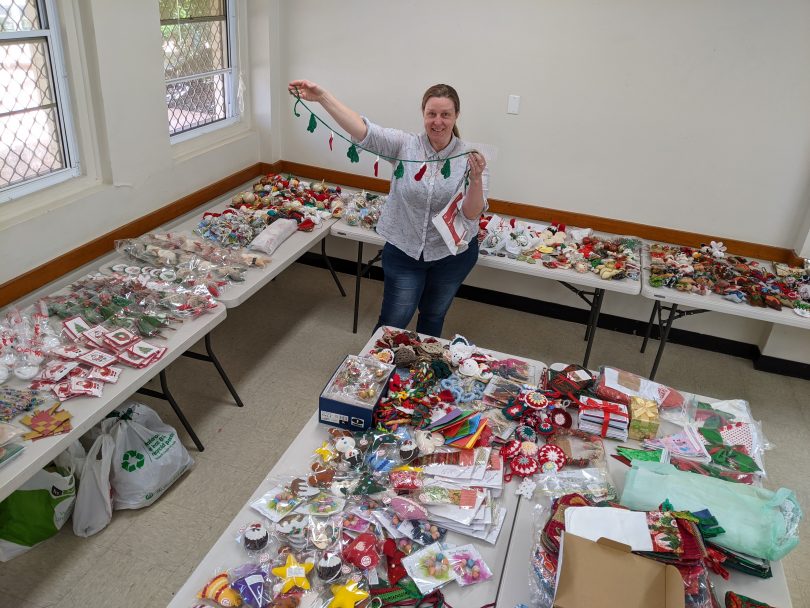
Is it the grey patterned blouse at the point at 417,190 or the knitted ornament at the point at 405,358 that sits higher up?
the grey patterned blouse at the point at 417,190

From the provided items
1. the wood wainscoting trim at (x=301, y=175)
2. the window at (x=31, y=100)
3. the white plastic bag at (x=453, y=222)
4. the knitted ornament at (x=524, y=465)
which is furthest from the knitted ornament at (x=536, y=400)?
the window at (x=31, y=100)

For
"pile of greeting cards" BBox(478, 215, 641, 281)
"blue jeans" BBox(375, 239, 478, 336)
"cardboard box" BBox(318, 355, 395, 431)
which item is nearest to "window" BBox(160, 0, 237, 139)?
"blue jeans" BBox(375, 239, 478, 336)

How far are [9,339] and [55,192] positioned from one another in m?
0.81

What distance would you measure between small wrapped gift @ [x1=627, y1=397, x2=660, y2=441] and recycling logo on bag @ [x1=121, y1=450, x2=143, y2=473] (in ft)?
6.31

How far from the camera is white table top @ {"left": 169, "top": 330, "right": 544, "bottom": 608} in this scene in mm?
1570

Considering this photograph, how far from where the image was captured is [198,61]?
3.75 metres

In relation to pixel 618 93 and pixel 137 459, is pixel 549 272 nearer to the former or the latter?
pixel 618 93

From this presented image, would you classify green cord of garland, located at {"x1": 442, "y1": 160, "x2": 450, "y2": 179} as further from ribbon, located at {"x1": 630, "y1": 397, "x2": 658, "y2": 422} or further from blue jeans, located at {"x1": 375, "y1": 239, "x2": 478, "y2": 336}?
ribbon, located at {"x1": 630, "y1": 397, "x2": 658, "y2": 422}

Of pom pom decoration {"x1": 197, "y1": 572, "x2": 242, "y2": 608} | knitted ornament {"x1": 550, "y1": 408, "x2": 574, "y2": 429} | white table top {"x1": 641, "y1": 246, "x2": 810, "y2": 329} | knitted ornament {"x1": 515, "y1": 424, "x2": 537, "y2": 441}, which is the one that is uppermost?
knitted ornament {"x1": 550, "y1": 408, "x2": 574, "y2": 429}

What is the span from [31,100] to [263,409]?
1.77 meters

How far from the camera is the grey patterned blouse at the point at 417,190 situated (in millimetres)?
2740

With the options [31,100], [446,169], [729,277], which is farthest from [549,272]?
[31,100]

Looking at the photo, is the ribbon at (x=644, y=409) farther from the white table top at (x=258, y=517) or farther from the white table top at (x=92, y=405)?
the white table top at (x=92, y=405)

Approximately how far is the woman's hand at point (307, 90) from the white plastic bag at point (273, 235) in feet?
3.09
